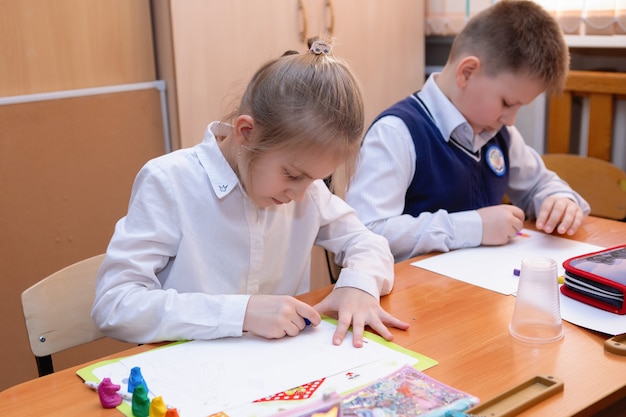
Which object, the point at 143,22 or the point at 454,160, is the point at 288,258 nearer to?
the point at 454,160

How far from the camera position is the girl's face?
1.14 meters

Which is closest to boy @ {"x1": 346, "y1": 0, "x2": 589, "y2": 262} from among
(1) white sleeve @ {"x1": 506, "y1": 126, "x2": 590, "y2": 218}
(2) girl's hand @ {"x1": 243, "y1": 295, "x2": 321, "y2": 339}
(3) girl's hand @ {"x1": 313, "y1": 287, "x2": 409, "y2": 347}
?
(1) white sleeve @ {"x1": 506, "y1": 126, "x2": 590, "y2": 218}

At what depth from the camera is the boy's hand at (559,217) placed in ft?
5.35

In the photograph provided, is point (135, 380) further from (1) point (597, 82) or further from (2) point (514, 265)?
(1) point (597, 82)

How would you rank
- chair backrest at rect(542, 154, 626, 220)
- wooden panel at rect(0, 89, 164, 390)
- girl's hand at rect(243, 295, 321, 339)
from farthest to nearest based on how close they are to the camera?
chair backrest at rect(542, 154, 626, 220) → wooden panel at rect(0, 89, 164, 390) → girl's hand at rect(243, 295, 321, 339)

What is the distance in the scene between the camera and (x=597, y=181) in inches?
86.3

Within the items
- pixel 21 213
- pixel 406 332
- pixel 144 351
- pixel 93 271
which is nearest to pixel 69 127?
pixel 21 213

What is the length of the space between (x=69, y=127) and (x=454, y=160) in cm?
113

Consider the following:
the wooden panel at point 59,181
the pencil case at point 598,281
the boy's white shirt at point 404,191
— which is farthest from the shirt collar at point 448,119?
the wooden panel at point 59,181

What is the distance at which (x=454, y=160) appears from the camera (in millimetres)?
1728

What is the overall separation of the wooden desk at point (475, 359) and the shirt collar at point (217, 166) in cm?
24

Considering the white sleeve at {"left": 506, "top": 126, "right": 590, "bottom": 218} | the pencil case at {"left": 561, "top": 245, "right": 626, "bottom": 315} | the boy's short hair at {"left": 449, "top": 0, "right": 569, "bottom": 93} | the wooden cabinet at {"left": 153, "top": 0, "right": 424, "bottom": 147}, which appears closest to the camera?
the pencil case at {"left": 561, "top": 245, "right": 626, "bottom": 315}

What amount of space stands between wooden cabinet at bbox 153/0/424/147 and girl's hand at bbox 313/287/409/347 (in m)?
0.97

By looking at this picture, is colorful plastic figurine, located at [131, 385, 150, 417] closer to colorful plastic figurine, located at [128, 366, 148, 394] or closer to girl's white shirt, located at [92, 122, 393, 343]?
colorful plastic figurine, located at [128, 366, 148, 394]
